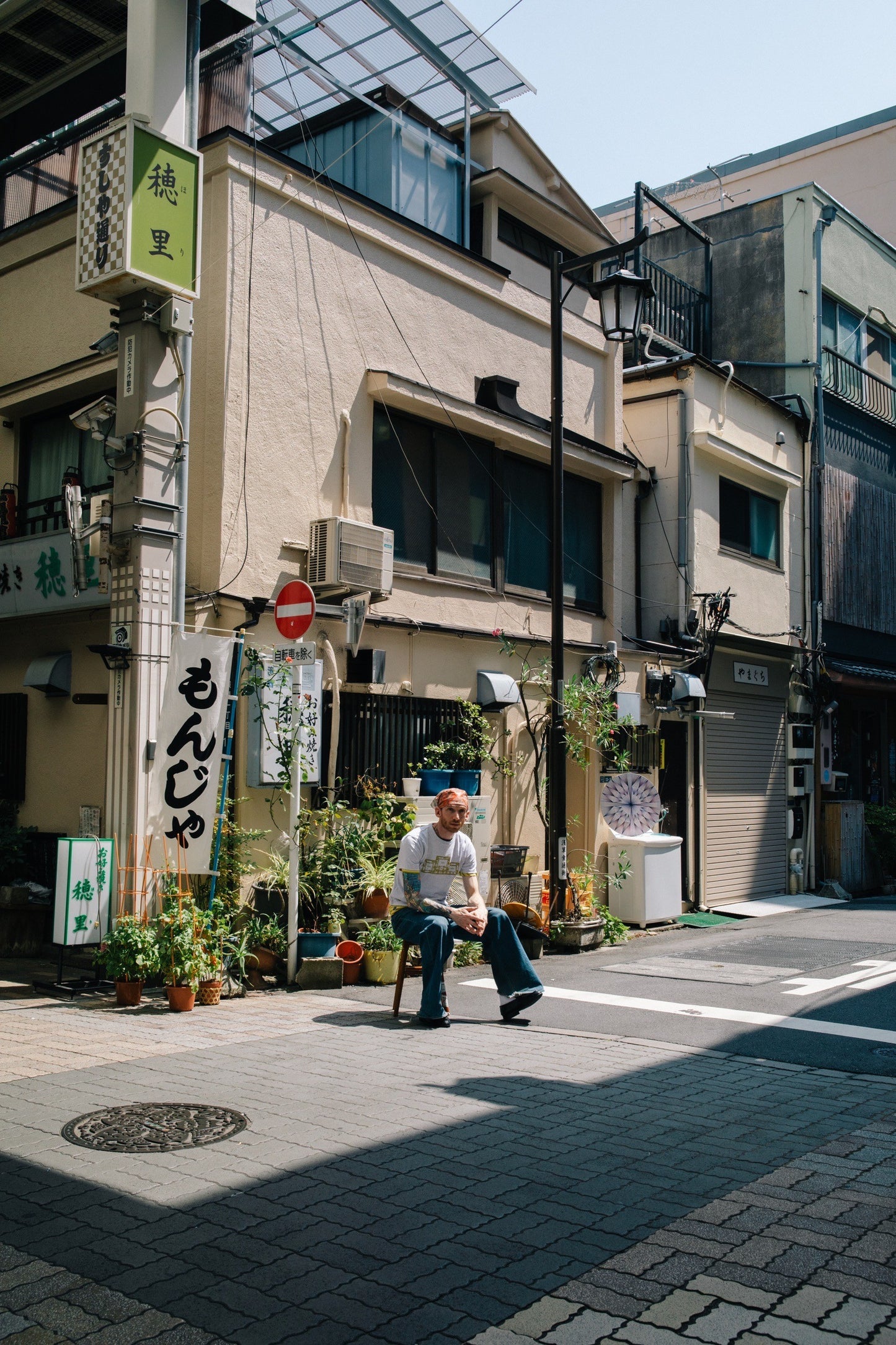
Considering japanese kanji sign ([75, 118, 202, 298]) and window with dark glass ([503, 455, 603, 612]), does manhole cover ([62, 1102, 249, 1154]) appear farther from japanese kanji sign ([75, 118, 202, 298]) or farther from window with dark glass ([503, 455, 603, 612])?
window with dark glass ([503, 455, 603, 612])

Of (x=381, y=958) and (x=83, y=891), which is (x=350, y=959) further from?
(x=83, y=891)

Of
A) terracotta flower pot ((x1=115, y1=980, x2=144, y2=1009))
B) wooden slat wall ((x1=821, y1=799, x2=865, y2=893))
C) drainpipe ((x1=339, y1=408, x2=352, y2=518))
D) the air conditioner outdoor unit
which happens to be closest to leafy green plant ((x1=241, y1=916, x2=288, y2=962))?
terracotta flower pot ((x1=115, y1=980, x2=144, y2=1009))

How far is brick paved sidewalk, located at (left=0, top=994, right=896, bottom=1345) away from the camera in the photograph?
3.69 meters

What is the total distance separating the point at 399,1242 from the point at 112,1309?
1065mm

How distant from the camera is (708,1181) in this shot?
16.4 feet

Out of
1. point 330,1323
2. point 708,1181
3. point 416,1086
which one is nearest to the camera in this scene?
point 330,1323

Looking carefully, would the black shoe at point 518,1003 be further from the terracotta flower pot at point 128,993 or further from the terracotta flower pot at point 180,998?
the terracotta flower pot at point 128,993

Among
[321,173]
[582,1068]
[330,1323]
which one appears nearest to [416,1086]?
[582,1068]

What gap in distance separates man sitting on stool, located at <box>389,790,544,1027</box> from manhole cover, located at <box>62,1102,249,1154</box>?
2602 millimetres

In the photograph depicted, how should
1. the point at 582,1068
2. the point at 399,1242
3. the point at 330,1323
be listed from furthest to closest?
1. the point at 582,1068
2. the point at 399,1242
3. the point at 330,1323

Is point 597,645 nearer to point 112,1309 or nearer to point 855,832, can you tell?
point 855,832

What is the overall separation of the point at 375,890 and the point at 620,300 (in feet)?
23.0

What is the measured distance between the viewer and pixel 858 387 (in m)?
23.1

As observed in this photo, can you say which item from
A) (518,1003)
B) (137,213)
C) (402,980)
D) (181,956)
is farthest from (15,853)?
(137,213)
